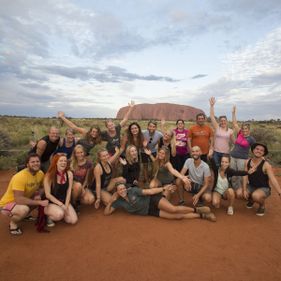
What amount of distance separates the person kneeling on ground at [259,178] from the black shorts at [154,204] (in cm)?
→ 170

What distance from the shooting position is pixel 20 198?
4172mm

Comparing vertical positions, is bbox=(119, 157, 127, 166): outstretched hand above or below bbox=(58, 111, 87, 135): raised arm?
below

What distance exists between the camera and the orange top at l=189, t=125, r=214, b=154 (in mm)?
6074

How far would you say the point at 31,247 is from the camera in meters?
3.86

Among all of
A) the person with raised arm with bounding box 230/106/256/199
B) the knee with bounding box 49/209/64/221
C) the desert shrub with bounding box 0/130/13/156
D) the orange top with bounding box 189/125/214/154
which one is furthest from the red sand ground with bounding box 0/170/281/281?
the desert shrub with bounding box 0/130/13/156

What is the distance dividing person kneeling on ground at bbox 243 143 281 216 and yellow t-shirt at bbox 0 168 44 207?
3.79 m

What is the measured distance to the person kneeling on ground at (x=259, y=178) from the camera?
5008mm

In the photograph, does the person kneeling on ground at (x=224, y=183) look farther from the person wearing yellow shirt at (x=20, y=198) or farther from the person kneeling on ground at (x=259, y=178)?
the person wearing yellow shirt at (x=20, y=198)

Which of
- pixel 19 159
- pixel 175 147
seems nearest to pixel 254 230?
pixel 175 147

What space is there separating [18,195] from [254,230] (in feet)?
12.6

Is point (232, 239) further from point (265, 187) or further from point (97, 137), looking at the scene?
point (97, 137)

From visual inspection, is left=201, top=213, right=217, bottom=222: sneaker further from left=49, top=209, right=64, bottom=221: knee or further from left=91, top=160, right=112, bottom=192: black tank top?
left=49, top=209, right=64, bottom=221: knee

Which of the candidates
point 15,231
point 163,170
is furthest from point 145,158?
point 15,231

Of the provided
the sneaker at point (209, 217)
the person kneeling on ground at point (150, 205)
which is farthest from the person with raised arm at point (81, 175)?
the sneaker at point (209, 217)
